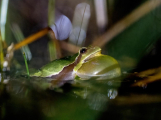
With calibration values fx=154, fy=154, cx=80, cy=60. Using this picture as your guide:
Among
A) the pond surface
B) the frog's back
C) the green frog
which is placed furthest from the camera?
the frog's back

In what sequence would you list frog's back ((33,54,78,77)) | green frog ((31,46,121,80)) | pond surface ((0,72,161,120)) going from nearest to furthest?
1. pond surface ((0,72,161,120))
2. green frog ((31,46,121,80))
3. frog's back ((33,54,78,77))

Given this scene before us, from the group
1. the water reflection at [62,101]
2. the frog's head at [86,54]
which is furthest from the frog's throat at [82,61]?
the water reflection at [62,101]

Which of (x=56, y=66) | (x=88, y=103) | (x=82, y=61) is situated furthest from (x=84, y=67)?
(x=88, y=103)

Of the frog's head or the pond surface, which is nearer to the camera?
the pond surface

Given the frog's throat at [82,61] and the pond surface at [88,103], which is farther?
the frog's throat at [82,61]

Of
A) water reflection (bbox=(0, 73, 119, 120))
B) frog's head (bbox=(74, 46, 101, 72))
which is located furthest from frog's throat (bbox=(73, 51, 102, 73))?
water reflection (bbox=(0, 73, 119, 120))

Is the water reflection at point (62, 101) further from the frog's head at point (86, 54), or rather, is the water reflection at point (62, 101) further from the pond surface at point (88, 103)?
the frog's head at point (86, 54)

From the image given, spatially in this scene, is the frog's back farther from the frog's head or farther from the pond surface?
the pond surface
